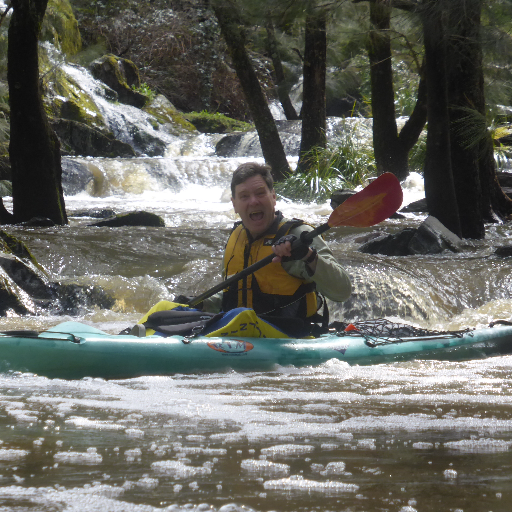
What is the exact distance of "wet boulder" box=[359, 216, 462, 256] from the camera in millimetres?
6184

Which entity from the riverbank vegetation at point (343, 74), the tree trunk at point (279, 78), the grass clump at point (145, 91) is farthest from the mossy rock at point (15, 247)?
the grass clump at point (145, 91)

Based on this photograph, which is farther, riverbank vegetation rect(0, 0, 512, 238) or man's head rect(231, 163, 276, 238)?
riverbank vegetation rect(0, 0, 512, 238)

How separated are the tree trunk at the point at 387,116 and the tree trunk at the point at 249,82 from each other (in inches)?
59.5

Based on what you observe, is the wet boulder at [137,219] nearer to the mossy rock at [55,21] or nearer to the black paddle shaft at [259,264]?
the mossy rock at [55,21]

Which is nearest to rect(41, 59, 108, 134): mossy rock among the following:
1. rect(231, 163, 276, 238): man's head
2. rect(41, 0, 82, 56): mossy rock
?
rect(41, 0, 82, 56): mossy rock

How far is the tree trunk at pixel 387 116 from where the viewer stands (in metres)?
9.26

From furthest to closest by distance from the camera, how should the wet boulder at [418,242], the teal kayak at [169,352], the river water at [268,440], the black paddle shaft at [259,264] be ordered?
the wet boulder at [418,242], the black paddle shaft at [259,264], the teal kayak at [169,352], the river water at [268,440]

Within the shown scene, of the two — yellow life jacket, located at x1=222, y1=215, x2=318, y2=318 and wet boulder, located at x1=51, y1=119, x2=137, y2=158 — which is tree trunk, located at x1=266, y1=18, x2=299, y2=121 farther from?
yellow life jacket, located at x1=222, y1=215, x2=318, y2=318

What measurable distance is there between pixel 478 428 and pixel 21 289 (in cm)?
383

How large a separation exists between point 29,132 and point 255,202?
503 cm

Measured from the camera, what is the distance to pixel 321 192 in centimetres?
1017

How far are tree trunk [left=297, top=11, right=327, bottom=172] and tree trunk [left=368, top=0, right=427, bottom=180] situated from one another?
0.86 m

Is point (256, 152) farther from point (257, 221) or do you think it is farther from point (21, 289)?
point (257, 221)

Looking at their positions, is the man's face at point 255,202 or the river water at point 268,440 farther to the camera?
the man's face at point 255,202
